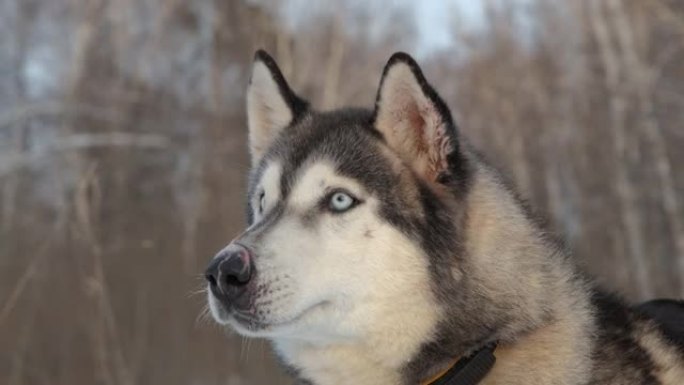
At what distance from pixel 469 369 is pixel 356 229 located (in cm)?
56

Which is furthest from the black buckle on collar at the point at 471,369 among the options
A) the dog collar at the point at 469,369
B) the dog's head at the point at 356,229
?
the dog's head at the point at 356,229

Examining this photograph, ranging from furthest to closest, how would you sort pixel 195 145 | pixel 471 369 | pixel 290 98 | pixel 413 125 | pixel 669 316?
pixel 195 145 → pixel 290 98 → pixel 669 316 → pixel 413 125 → pixel 471 369

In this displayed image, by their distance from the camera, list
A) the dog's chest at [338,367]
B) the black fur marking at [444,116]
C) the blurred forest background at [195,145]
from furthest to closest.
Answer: the blurred forest background at [195,145] → the black fur marking at [444,116] → the dog's chest at [338,367]

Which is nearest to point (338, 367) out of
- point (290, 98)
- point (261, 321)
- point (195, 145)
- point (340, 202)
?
point (261, 321)

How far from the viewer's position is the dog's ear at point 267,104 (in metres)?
3.51

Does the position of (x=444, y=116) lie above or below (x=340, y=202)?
above

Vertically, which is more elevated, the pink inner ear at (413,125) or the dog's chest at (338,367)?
the pink inner ear at (413,125)

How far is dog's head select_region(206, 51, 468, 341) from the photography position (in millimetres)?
2787

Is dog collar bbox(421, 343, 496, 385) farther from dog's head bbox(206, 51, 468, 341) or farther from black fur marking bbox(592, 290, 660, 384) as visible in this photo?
black fur marking bbox(592, 290, 660, 384)

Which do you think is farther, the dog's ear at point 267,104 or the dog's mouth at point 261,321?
the dog's ear at point 267,104

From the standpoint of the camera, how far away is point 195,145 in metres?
15.0

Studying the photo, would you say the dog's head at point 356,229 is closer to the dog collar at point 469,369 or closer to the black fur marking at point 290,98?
the dog collar at point 469,369

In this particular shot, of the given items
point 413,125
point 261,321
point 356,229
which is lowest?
point 261,321

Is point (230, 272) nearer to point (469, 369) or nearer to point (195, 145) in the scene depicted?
point (469, 369)
